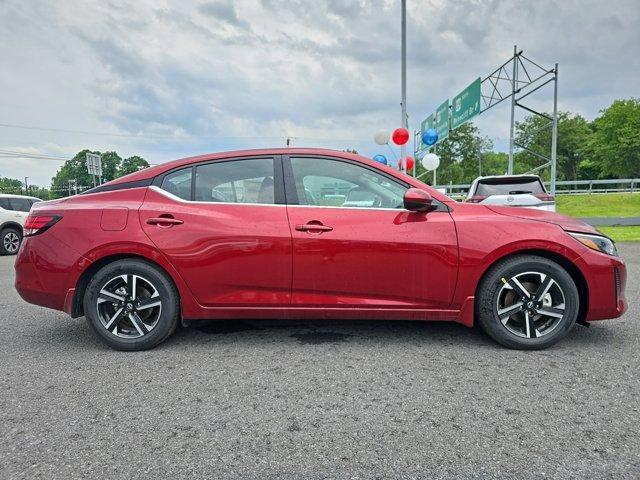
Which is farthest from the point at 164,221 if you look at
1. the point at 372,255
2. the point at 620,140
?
the point at 620,140

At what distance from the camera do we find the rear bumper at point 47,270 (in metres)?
3.15

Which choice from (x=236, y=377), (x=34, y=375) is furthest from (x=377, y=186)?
(x=34, y=375)

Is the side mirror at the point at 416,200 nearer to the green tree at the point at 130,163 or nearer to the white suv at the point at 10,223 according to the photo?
the white suv at the point at 10,223

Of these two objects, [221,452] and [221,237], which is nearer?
[221,452]

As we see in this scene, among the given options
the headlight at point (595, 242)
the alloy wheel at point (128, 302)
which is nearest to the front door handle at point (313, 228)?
the alloy wheel at point (128, 302)

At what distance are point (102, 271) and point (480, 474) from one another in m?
2.81

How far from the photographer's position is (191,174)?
3.29 m

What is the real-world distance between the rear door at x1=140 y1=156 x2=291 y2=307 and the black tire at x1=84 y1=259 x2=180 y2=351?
203 mm

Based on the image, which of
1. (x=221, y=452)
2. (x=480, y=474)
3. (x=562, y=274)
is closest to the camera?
(x=480, y=474)

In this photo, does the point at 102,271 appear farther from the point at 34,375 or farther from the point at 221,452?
the point at 221,452

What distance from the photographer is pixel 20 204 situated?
10844 millimetres

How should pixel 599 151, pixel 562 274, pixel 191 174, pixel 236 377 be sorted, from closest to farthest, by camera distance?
pixel 236 377 < pixel 562 274 < pixel 191 174 < pixel 599 151

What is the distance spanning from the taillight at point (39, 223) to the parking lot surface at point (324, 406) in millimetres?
932

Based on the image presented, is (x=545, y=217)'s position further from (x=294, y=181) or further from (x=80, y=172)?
(x=80, y=172)
